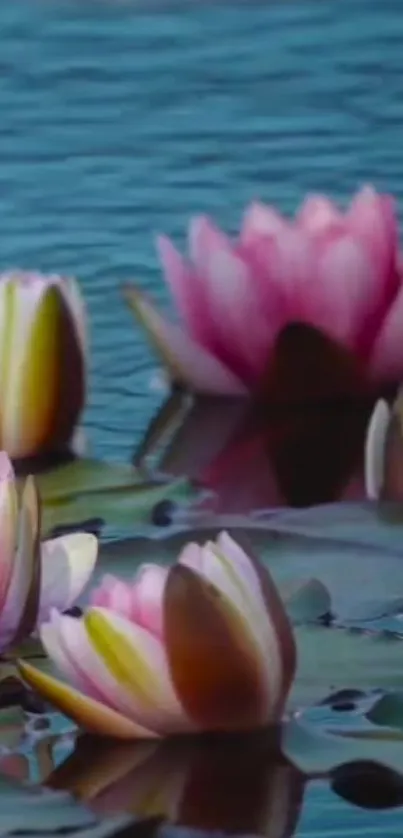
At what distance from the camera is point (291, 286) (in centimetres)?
177

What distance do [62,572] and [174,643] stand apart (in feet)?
0.49

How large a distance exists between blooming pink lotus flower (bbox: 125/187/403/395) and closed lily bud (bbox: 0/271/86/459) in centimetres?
11

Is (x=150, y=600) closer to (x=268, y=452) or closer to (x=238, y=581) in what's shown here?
(x=238, y=581)

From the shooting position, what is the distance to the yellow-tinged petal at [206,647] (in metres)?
1.23

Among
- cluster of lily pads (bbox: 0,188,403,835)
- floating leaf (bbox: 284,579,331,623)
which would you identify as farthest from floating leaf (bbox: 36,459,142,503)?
floating leaf (bbox: 284,579,331,623)

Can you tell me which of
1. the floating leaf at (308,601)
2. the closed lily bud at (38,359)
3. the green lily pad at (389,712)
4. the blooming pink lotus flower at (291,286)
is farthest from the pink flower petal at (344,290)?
the green lily pad at (389,712)

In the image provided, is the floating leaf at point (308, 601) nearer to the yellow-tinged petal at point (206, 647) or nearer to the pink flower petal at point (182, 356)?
the yellow-tinged petal at point (206, 647)

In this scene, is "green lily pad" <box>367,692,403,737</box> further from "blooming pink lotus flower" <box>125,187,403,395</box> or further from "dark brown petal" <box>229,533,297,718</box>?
"blooming pink lotus flower" <box>125,187,403,395</box>

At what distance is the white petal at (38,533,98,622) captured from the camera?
136 centimetres

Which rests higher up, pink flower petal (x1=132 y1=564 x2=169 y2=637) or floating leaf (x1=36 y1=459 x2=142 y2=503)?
pink flower petal (x1=132 y1=564 x2=169 y2=637)

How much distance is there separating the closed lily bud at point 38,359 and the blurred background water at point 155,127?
0.10m

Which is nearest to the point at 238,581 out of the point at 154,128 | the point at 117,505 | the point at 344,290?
the point at 117,505

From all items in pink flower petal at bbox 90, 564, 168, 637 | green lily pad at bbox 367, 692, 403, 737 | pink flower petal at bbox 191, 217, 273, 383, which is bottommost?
green lily pad at bbox 367, 692, 403, 737

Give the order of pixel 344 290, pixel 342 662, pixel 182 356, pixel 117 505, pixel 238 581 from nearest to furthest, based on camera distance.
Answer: pixel 238 581
pixel 342 662
pixel 117 505
pixel 344 290
pixel 182 356
